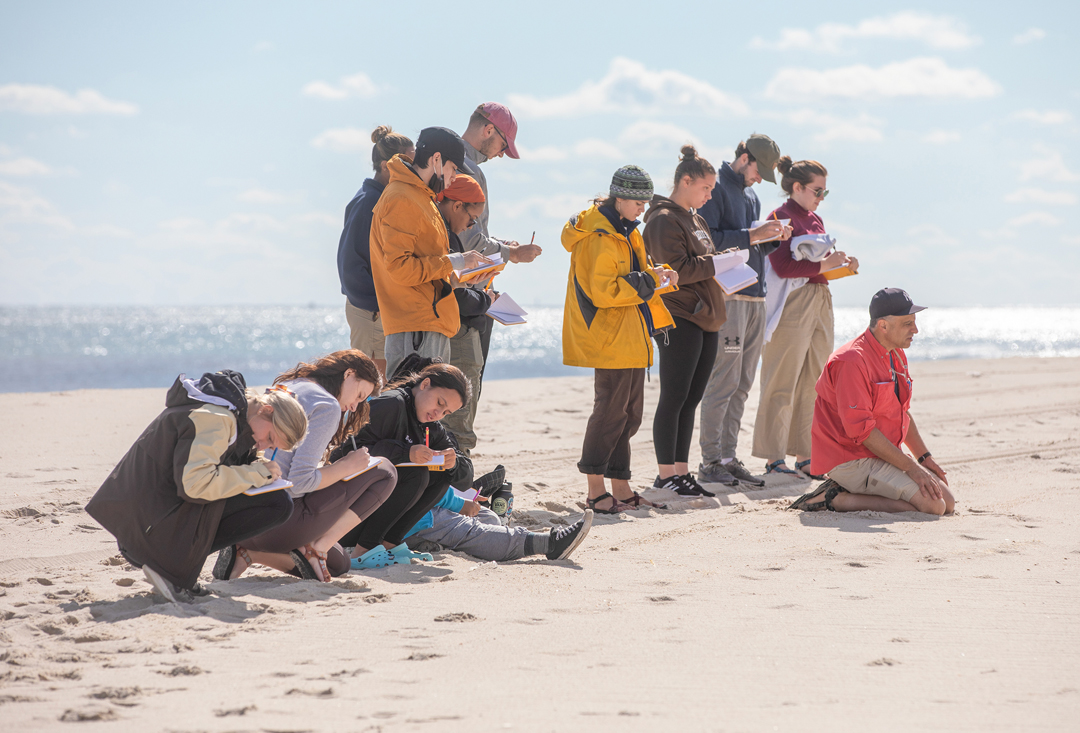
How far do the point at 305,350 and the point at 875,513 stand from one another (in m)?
32.4

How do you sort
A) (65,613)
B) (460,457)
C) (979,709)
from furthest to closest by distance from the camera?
(460,457) → (65,613) → (979,709)

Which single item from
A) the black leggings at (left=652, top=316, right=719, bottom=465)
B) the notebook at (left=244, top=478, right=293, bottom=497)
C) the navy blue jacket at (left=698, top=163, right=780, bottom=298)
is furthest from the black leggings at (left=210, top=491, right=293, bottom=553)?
the navy blue jacket at (left=698, top=163, right=780, bottom=298)

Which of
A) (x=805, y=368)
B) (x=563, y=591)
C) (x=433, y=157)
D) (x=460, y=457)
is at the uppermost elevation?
(x=433, y=157)

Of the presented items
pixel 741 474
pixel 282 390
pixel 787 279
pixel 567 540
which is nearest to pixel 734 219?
pixel 787 279

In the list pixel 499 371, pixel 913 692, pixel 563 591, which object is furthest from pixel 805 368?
pixel 499 371

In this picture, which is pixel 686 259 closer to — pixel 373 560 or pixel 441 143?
pixel 441 143

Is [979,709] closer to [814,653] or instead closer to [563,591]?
[814,653]

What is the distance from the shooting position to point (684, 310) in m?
5.32

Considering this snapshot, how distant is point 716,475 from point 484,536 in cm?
233

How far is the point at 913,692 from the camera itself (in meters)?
2.34

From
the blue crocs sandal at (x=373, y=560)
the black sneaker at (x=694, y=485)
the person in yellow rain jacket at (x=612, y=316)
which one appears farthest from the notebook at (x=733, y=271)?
the blue crocs sandal at (x=373, y=560)

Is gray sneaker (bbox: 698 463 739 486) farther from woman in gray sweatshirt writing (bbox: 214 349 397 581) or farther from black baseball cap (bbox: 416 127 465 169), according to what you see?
woman in gray sweatshirt writing (bbox: 214 349 397 581)

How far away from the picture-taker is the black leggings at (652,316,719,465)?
17.4 ft

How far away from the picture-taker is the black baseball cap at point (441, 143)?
4.34m
